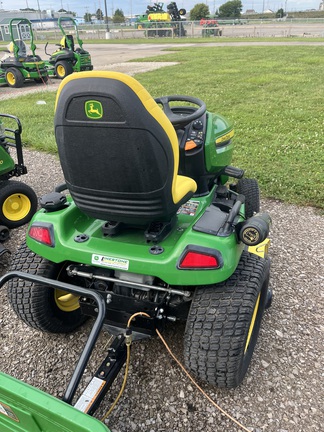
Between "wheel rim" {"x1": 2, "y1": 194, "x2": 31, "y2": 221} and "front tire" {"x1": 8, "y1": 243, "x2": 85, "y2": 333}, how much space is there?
1.53m

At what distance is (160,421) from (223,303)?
2.04 ft

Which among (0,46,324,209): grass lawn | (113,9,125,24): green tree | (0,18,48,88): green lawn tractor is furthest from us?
(113,9,125,24): green tree

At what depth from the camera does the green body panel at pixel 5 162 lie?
3385 mm

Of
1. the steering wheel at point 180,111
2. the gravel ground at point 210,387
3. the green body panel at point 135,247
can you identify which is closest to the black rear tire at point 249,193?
the gravel ground at point 210,387

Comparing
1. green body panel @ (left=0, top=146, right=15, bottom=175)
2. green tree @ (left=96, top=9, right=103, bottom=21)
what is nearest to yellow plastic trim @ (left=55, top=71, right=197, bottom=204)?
green body panel @ (left=0, top=146, right=15, bottom=175)

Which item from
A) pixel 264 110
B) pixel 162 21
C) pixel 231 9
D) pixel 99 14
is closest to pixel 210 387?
pixel 264 110

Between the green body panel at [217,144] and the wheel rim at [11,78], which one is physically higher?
the green body panel at [217,144]

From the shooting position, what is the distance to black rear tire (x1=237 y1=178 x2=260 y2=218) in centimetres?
323

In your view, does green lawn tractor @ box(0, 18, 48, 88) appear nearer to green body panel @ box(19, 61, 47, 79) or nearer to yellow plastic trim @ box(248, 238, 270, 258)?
green body panel @ box(19, 61, 47, 79)

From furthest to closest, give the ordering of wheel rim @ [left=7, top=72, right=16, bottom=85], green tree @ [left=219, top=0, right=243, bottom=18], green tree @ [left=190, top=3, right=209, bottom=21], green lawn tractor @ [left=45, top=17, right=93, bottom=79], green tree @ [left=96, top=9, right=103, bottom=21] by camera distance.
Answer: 1. green tree @ [left=96, top=9, right=103, bottom=21]
2. green tree @ [left=219, top=0, right=243, bottom=18]
3. green tree @ [left=190, top=3, right=209, bottom=21]
4. green lawn tractor @ [left=45, top=17, right=93, bottom=79]
5. wheel rim @ [left=7, top=72, right=16, bottom=85]

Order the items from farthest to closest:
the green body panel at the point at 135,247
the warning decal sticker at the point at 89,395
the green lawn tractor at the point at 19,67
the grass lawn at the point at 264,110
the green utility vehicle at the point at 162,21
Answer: the green utility vehicle at the point at 162,21
the green lawn tractor at the point at 19,67
the grass lawn at the point at 264,110
the green body panel at the point at 135,247
the warning decal sticker at the point at 89,395

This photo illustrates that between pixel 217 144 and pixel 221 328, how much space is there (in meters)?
1.36

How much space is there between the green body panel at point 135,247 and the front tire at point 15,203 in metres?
1.60

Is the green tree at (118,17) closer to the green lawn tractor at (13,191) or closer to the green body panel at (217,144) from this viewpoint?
the green lawn tractor at (13,191)
